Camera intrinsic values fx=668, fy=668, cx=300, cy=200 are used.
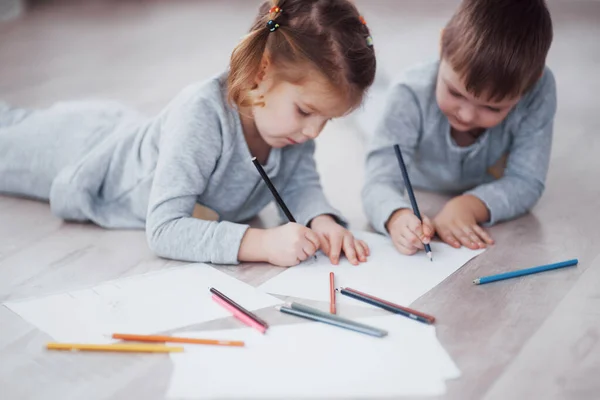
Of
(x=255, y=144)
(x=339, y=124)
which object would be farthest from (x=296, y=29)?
(x=339, y=124)

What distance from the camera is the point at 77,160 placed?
1240 mm

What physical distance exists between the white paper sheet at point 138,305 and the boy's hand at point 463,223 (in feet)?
1.16

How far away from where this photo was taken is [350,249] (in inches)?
40.8

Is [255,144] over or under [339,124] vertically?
over

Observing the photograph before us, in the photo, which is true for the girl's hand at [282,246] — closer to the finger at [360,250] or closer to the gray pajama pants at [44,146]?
the finger at [360,250]

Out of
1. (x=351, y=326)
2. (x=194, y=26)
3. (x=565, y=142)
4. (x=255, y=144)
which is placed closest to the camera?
(x=351, y=326)

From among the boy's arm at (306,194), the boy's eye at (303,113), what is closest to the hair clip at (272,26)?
the boy's eye at (303,113)

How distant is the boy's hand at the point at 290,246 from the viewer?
3.27 ft

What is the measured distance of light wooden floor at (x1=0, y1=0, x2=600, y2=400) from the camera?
0.76 meters

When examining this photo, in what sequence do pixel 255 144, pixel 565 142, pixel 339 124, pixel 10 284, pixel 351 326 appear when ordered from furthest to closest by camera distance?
pixel 339 124, pixel 565 142, pixel 255 144, pixel 10 284, pixel 351 326

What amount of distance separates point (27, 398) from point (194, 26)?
2.19 m

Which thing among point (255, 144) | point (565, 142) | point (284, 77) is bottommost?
point (565, 142)

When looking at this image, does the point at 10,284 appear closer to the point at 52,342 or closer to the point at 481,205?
the point at 52,342

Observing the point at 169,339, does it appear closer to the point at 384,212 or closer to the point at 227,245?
the point at 227,245
